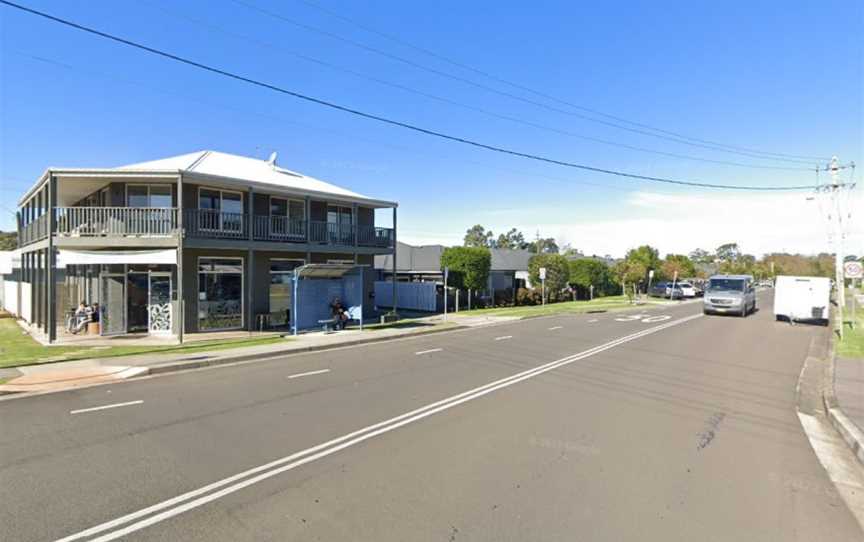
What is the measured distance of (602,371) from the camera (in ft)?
36.2

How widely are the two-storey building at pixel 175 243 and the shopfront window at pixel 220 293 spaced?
4 cm

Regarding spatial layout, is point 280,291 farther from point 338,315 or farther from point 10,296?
point 10,296

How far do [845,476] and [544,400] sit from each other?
4014 mm

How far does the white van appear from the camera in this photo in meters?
24.2

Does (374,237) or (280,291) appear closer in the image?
(280,291)

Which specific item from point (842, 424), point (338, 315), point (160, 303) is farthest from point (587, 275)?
point (842, 424)

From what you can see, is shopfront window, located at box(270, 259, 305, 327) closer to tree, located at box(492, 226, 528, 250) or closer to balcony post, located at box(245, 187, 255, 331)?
balcony post, located at box(245, 187, 255, 331)

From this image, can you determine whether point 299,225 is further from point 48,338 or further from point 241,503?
point 241,503

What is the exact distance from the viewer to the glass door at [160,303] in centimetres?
1811

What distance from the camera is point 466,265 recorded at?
99.3 feet

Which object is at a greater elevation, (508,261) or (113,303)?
(508,261)

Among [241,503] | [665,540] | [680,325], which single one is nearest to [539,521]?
[665,540]

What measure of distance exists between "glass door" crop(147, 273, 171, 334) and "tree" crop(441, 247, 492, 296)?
1605 cm

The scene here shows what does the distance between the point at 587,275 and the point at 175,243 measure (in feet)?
122
